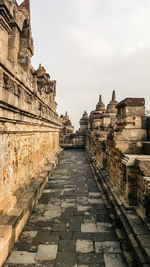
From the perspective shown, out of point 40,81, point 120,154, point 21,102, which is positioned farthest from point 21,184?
point 40,81

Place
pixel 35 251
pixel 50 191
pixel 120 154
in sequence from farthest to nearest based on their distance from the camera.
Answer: pixel 50 191
pixel 120 154
pixel 35 251

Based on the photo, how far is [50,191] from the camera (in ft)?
16.7

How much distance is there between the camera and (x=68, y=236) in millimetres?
2902

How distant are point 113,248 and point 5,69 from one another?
3573 millimetres

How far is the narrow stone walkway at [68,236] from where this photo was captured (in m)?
2.35

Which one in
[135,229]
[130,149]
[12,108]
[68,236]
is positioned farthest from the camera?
[130,149]

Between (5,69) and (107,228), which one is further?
(107,228)

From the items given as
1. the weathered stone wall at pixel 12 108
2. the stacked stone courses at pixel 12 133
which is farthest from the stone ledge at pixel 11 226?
the weathered stone wall at pixel 12 108

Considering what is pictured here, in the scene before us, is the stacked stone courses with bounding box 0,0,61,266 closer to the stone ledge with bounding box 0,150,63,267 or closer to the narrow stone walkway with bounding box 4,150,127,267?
the stone ledge with bounding box 0,150,63,267

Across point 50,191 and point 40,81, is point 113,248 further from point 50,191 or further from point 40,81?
point 40,81

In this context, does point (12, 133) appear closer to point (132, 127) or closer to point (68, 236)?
point (68, 236)

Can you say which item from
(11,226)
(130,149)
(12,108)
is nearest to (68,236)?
(11,226)

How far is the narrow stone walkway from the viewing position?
7.72 ft

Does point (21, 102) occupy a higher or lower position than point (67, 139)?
higher
